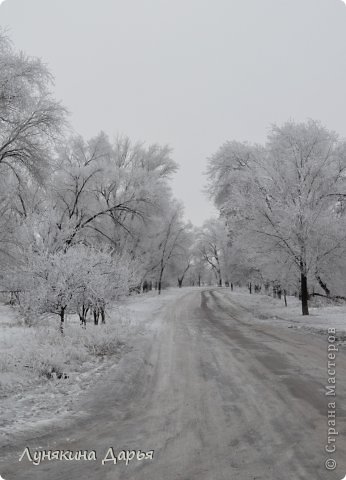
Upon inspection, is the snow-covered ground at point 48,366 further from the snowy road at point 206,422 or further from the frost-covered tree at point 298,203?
the frost-covered tree at point 298,203

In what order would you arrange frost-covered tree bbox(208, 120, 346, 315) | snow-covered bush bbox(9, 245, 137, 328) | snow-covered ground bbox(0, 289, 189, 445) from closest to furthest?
snow-covered ground bbox(0, 289, 189, 445) < snow-covered bush bbox(9, 245, 137, 328) < frost-covered tree bbox(208, 120, 346, 315)

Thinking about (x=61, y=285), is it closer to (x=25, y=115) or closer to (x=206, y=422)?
(x=25, y=115)

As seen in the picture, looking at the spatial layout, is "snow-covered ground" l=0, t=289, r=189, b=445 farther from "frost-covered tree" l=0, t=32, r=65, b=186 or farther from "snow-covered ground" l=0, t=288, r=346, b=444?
"frost-covered tree" l=0, t=32, r=65, b=186

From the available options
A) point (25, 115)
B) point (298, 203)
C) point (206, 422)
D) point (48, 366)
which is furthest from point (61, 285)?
point (298, 203)

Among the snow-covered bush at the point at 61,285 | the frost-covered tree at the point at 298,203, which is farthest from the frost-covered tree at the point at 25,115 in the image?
the frost-covered tree at the point at 298,203

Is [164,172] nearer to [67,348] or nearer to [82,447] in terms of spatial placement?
[67,348]

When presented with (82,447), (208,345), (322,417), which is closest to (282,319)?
(208,345)

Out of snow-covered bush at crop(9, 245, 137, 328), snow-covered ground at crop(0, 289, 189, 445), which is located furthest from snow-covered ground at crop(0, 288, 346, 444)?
snow-covered bush at crop(9, 245, 137, 328)

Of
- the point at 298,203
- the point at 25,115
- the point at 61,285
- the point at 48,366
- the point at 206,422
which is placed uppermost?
the point at 25,115

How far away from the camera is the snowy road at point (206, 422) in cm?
420

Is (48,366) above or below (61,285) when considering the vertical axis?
below

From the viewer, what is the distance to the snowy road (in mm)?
4203

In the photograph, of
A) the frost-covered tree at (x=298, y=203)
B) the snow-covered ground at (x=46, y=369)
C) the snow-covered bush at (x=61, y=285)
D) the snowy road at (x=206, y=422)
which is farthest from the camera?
the frost-covered tree at (x=298, y=203)

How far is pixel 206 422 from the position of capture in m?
5.54
